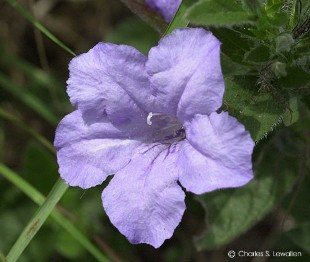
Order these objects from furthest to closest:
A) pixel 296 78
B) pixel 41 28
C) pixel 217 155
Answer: pixel 41 28, pixel 296 78, pixel 217 155

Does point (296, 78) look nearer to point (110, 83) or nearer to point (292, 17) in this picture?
point (292, 17)

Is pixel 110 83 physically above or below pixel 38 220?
above

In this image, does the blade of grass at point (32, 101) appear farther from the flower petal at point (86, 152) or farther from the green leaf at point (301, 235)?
the green leaf at point (301, 235)

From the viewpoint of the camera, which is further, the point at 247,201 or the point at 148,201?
the point at 247,201

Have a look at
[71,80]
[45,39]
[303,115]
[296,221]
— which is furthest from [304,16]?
[45,39]

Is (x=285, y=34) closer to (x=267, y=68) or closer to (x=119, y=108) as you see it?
(x=267, y=68)

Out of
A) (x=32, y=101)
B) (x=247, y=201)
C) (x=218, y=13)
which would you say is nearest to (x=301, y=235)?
(x=247, y=201)

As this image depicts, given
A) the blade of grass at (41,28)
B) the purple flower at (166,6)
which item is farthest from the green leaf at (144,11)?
the blade of grass at (41,28)
